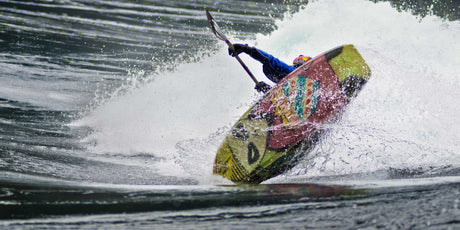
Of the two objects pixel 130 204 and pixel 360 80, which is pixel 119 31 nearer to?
pixel 360 80

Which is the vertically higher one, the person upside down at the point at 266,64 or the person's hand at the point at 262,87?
the person upside down at the point at 266,64

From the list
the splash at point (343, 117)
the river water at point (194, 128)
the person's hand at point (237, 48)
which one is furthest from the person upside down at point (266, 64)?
the splash at point (343, 117)

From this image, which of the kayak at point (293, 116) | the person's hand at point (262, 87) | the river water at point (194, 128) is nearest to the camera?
the river water at point (194, 128)

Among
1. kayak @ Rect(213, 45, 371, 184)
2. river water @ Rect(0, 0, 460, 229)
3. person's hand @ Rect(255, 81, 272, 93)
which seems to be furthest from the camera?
person's hand @ Rect(255, 81, 272, 93)

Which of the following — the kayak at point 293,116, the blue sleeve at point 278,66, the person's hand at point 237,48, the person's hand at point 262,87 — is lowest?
the kayak at point 293,116

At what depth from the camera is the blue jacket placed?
5.69 m

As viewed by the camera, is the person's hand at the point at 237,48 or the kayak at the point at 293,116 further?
the person's hand at the point at 237,48

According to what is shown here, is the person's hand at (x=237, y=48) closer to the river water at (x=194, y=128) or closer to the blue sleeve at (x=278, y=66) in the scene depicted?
the blue sleeve at (x=278, y=66)

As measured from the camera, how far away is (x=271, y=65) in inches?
225

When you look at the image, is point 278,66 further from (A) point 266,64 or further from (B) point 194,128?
(B) point 194,128

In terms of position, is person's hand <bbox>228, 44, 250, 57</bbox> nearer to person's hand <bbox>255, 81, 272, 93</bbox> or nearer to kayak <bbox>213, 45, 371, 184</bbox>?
person's hand <bbox>255, 81, 272, 93</bbox>

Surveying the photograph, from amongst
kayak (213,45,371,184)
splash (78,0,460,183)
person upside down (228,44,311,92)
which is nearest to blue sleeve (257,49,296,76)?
person upside down (228,44,311,92)

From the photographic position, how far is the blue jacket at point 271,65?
18.7ft

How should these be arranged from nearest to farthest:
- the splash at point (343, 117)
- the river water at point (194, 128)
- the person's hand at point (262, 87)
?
the river water at point (194, 128) → the splash at point (343, 117) → the person's hand at point (262, 87)
